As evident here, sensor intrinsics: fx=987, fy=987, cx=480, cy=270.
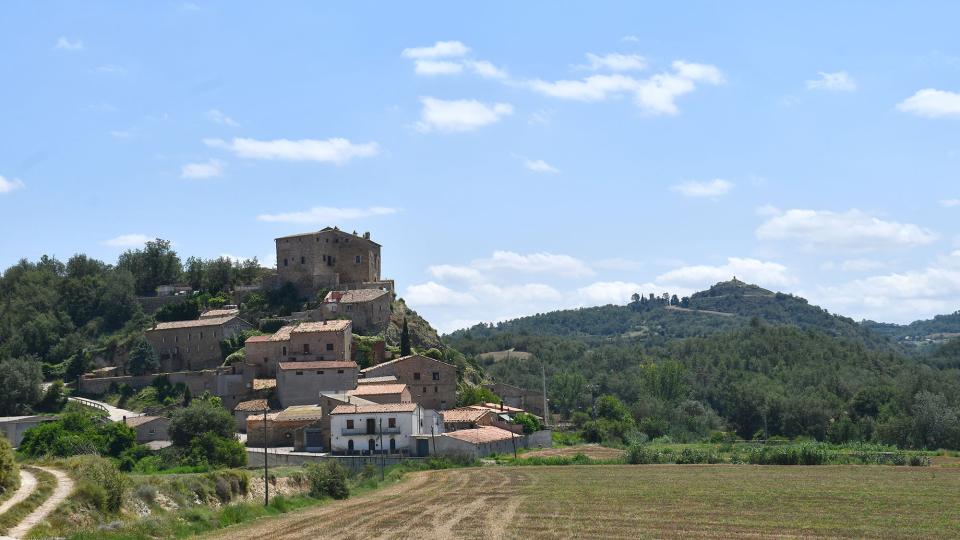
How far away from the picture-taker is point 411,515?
33.3 metres

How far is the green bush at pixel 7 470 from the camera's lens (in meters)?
30.5

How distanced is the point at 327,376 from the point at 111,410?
16623mm

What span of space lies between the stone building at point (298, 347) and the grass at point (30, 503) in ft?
121

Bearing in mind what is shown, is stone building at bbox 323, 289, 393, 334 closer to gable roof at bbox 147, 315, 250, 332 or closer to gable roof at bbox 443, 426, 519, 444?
gable roof at bbox 147, 315, 250, 332

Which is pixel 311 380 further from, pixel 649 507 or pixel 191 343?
pixel 649 507

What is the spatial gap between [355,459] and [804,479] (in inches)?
967

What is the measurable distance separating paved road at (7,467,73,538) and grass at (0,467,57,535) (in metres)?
0.12

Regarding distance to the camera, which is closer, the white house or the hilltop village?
the white house

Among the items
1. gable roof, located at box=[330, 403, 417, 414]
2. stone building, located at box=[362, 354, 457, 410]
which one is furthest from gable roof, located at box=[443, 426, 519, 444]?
stone building, located at box=[362, 354, 457, 410]

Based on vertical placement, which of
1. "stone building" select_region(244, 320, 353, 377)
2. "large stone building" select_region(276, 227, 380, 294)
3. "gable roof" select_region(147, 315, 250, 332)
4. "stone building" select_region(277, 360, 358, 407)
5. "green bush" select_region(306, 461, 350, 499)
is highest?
"large stone building" select_region(276, 227, 380, 294)

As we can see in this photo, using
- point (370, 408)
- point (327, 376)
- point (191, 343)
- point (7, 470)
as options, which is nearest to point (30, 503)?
point (7, 470)

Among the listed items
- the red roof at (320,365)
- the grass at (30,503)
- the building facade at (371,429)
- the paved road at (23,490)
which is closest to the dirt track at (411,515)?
the grass at (30,503)

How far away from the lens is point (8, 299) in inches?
3907

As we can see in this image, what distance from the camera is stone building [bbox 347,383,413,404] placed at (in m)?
64.2
